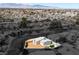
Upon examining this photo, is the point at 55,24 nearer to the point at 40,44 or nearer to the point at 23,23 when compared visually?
the point at 40,44

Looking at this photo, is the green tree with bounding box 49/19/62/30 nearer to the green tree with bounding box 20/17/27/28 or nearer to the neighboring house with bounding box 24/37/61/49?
the neighboring house with bounding box 24/37/61/49

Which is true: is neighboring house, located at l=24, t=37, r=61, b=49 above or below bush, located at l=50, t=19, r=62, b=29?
below

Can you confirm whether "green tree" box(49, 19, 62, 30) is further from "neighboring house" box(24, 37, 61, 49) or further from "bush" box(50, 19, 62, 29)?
"neighboring house" box(24, 37, 61, 49)

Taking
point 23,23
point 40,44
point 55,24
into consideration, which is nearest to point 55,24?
point 55,24

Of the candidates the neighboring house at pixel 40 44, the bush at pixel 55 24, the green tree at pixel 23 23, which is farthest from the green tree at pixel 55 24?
the green tree at pixel 23 23

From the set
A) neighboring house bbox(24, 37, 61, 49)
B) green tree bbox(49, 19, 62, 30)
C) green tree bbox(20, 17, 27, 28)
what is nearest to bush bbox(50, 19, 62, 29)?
green tree bbox(49, 19, 62, 30)

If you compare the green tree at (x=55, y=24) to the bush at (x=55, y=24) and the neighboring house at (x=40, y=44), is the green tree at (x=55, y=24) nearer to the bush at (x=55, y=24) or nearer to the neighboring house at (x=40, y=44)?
the bush at (x=55, y=24)
